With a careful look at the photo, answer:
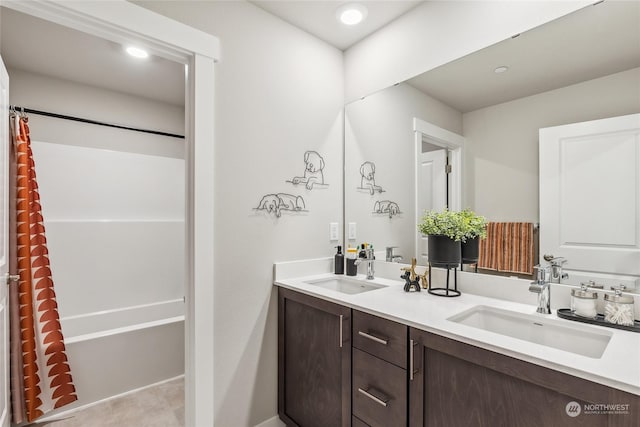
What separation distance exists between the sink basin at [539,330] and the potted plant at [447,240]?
0.80ft

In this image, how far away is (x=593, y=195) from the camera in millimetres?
1207

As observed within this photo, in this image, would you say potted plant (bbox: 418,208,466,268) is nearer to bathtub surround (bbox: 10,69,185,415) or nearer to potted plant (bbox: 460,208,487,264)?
potted plant (bbox: 460,208,487,264)

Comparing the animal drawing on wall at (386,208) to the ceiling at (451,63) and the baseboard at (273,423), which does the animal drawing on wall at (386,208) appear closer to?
the ceiling at (451,63)

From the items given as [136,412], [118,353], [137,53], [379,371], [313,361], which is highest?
[137,53]

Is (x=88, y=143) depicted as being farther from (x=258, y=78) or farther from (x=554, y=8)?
(x=554, y=8)

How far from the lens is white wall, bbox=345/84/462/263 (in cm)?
179

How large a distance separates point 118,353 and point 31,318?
0.59 metres

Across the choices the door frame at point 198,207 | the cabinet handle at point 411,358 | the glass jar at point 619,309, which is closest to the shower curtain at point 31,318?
the door frame at point 198,207

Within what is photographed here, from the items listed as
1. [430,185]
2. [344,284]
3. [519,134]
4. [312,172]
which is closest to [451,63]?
[519,134]

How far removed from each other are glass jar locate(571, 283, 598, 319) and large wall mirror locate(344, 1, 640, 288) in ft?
0.47

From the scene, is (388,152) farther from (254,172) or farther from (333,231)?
(254,172)

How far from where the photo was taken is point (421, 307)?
52.0 inches

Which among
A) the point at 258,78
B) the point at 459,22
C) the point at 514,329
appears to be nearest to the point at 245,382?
the point at 514,329

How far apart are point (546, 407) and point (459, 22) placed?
64.7 inches
